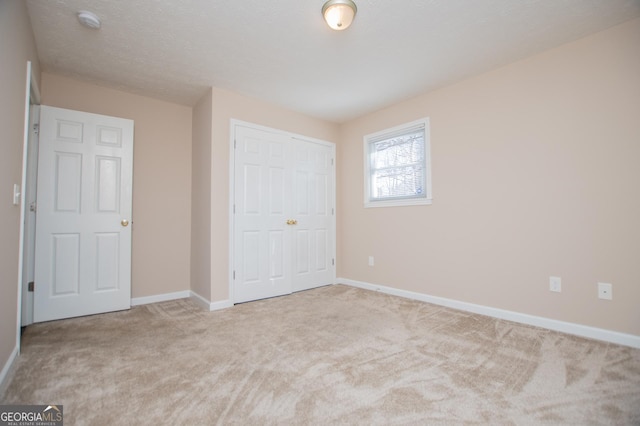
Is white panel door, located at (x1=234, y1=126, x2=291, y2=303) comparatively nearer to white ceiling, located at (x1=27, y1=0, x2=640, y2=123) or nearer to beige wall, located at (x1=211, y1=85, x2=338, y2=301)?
beige wall, located at (x1=211, y1=85, x2=338, y2=301)

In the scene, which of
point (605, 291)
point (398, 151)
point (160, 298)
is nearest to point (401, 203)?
point (398, 151)

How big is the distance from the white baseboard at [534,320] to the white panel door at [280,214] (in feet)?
4.03

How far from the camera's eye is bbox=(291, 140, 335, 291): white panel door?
4051 millimetres

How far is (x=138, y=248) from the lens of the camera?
3469mm

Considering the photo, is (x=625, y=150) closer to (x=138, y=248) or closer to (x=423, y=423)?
(x=423, y=423)

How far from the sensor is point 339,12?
6.66 ft

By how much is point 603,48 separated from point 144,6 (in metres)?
3.53

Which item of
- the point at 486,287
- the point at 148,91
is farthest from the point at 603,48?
the point at 148,91

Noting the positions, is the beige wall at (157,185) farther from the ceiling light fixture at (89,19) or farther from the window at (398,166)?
the window at (398,166)

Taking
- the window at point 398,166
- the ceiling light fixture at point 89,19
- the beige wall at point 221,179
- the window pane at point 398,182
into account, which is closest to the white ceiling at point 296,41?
the ceiling light fixture at point 89,19

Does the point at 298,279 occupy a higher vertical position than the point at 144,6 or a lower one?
lower

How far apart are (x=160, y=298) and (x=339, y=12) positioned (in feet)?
11.6

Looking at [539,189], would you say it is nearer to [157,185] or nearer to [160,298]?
[157,185]

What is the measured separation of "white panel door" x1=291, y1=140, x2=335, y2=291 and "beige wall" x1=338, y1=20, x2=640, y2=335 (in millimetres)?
1148
